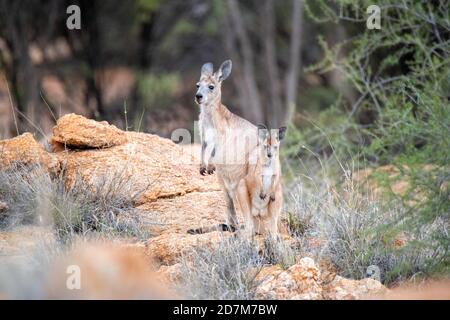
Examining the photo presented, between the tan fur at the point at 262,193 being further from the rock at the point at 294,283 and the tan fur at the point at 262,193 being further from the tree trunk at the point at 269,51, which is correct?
the tree trunk at the point at 269,51

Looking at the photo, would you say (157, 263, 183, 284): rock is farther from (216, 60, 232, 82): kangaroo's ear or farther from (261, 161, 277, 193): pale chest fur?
(216, 60, 232, 82): kangaroo's ear

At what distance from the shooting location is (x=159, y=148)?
31.9ft

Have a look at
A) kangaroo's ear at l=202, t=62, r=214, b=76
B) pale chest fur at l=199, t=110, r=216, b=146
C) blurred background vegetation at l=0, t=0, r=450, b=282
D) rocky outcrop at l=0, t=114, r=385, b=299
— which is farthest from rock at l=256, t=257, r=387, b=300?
blurred background vegetation at l=0, t=0, r=450, b=282

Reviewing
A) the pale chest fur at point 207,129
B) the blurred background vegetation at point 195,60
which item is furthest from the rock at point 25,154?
the blurred background vegetation at point 195,60

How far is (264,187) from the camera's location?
850cm

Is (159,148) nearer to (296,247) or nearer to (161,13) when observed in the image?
(296,247)

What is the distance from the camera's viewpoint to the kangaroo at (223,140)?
8.68 m

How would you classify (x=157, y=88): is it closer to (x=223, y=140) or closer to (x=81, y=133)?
(x=81, y=133)

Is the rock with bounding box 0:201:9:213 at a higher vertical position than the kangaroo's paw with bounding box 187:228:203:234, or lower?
higher

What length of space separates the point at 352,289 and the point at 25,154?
3632 mm

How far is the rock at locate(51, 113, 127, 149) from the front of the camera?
930 centimetres

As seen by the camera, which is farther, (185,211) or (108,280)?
(185,211)

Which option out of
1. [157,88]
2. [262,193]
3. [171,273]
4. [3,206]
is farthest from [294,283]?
[157,88]

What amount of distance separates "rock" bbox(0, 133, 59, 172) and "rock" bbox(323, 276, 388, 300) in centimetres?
318
